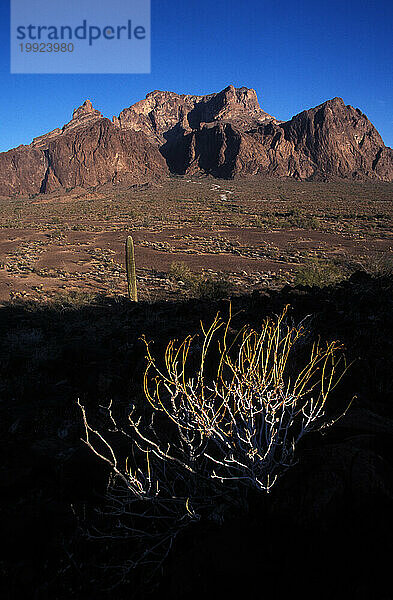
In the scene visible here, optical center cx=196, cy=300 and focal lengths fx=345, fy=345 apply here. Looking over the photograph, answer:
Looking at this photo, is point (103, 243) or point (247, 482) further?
point (103, 243)

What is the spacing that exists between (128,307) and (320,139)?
388 feet

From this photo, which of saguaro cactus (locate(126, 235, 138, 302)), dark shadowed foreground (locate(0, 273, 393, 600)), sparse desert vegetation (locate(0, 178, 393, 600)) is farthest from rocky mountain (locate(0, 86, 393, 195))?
dark shadowed foreground (locate(0, 273, 393, 600))

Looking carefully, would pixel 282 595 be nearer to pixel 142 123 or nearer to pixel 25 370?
pixel 25 370

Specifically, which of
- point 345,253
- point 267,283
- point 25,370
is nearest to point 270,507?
point 25,370

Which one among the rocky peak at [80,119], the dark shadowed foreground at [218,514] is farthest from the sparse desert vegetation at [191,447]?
the rocky peak at [80,119]

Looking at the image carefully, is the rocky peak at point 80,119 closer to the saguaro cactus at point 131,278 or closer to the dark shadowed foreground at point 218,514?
the saguaro cactus at point 131,278

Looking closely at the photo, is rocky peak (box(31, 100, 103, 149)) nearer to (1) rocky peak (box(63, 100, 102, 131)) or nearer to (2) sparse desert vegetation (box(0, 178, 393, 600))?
(1) rocky peak (box(63, 100, 102, 131))

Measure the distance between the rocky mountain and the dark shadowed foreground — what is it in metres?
94.8

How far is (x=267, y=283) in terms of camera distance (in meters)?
12.9

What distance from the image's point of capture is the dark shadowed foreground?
62.7 inches

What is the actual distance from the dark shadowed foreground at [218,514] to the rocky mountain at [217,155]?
311 feet

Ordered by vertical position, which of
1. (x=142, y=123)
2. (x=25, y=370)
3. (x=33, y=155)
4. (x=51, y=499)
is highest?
(x=142, y=123)

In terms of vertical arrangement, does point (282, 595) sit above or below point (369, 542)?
below

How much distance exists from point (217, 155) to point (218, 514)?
375 feet
